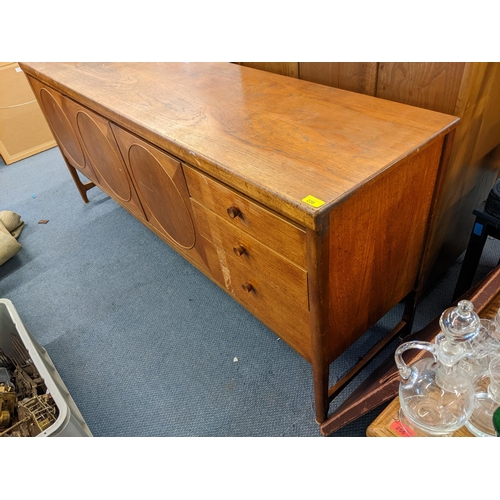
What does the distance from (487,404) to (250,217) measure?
1.74 ft

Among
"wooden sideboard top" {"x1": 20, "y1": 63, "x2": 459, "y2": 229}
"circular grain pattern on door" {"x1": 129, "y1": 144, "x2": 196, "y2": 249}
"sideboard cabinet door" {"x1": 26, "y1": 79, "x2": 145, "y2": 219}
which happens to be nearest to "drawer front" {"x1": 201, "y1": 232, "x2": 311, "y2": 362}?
"circular grain pattern on door" {"x1": 129, "y1": 144, "x2": 196, "y2": 249}

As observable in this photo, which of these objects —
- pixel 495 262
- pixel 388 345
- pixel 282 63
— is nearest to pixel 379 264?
pixel 388 345

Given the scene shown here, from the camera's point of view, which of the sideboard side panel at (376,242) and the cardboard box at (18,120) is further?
the cardboard box at (18,120)

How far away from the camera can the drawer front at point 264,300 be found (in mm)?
951

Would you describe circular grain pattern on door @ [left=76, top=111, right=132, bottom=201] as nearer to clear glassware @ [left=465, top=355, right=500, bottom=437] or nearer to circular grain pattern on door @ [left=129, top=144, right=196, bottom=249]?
circular grain pattern on door @ [left=129, top=144, right=196, bottom=249]

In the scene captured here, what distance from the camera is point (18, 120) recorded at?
270 centimetres

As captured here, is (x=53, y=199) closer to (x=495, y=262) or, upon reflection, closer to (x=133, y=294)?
(x=133, y=294)

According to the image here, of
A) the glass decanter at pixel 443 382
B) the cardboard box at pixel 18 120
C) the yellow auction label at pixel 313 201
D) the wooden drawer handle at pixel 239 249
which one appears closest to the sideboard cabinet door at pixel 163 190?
the wooden drawer handle at pixel 239 249

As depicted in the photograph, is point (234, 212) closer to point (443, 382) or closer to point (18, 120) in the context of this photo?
point (443, 382)

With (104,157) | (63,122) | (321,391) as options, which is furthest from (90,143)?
(321,391)

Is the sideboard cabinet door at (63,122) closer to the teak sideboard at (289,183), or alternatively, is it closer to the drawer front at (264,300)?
the teak sideboard at (289,183)

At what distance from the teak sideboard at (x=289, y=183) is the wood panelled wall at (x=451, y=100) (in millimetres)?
61

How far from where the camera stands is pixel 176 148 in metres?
0.93

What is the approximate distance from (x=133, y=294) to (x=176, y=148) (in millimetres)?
906
